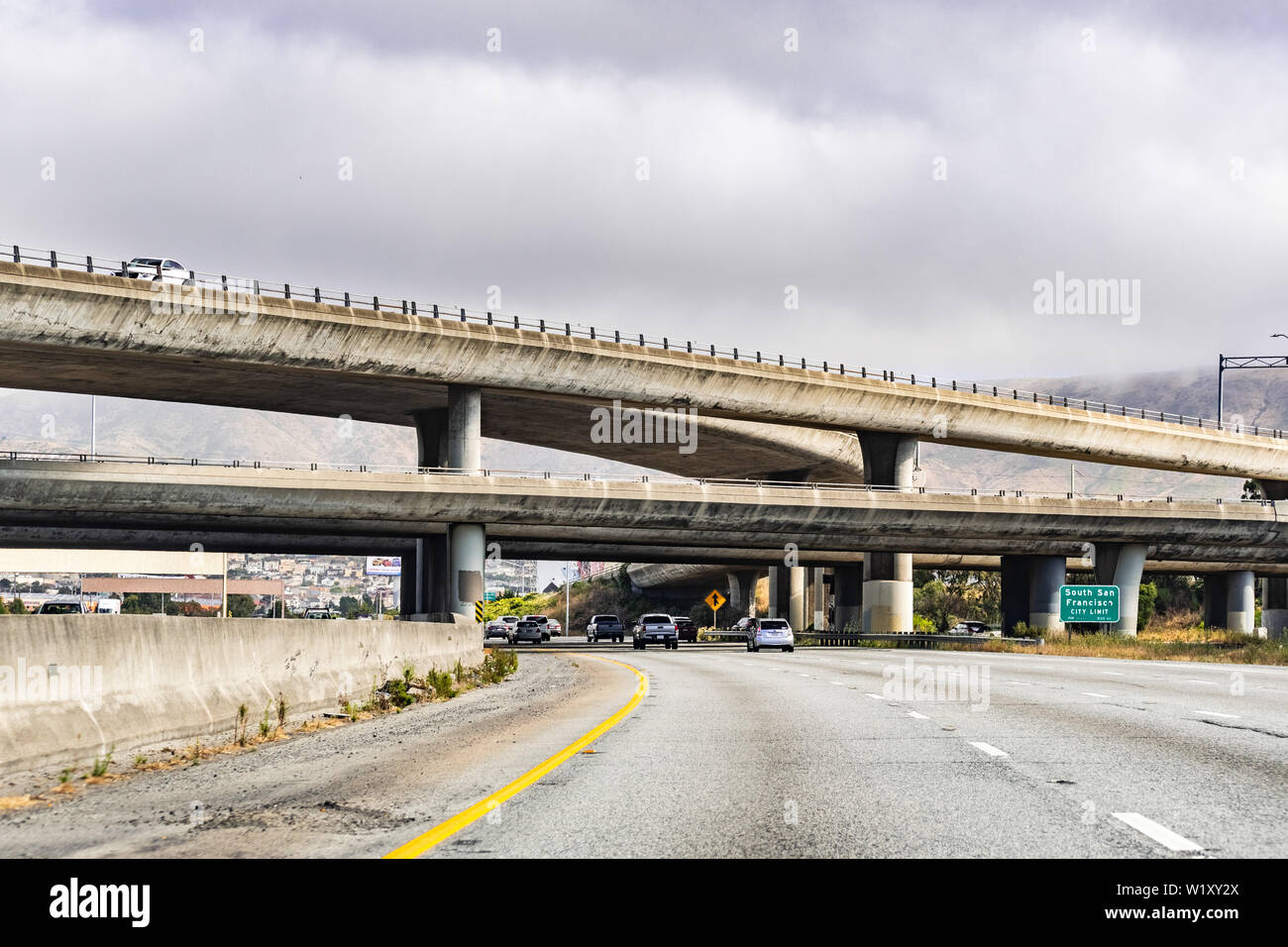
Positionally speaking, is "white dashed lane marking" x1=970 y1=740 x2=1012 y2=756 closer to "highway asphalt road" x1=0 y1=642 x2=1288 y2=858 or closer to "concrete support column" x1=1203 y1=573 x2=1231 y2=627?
"highway asphalt road" x1=0 y1=642 x2=1288 y2=858

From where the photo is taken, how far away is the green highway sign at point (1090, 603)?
51.3 metres

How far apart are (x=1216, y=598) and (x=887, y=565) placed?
35942 millimetres

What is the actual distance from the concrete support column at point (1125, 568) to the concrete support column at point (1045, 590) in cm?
398

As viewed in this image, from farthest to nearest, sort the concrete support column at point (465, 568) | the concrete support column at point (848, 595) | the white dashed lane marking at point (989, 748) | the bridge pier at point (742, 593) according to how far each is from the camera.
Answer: the bridge pier at point (742, 593), the concrete support column at point (848, 595), the concrete support column at point (465, 568), the white dashed lane marking at point (989, 748)

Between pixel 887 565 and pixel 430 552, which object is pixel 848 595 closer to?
pixel 887 565

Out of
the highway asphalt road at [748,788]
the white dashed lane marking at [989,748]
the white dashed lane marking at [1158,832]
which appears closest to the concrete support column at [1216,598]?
the highway asphalt road at [748,788]

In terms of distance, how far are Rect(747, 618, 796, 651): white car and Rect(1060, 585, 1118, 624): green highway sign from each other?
37.3 ft

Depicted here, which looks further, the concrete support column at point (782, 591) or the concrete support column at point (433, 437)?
the concrete support column at point (782, 591)

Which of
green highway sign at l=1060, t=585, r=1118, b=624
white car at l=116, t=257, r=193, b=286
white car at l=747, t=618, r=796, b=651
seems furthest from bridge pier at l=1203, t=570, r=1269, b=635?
white car at l=116, t=257, r=193, b=286

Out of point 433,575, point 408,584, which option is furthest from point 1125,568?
point 408,584

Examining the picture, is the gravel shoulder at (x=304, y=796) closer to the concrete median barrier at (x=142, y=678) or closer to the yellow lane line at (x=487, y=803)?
the yellow lane line at (x=487, y=803)

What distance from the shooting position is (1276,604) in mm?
105875

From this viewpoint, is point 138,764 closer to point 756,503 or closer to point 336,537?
point 756,503

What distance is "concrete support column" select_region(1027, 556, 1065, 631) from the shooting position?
3056 inches
